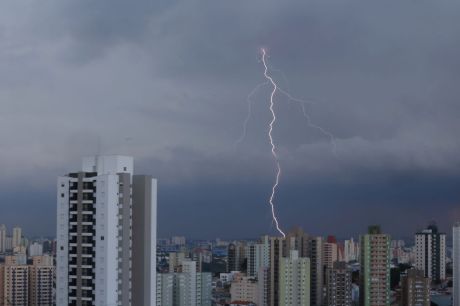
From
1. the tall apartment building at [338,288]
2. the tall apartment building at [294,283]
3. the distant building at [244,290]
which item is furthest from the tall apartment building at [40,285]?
the tall apartment building at [338,288]

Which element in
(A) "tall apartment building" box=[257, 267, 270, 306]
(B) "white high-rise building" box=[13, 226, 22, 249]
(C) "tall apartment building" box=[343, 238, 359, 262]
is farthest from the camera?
(B) "white high-rise building" box=[13, 226, 22, 249]

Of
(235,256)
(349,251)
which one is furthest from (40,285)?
(235,256)

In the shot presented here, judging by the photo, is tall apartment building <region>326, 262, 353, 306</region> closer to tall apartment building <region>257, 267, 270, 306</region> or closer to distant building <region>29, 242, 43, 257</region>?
tall apartment building <region>257, 267, 270, 306</region>

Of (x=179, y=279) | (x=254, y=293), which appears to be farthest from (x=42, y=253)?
(x=254, y=293)

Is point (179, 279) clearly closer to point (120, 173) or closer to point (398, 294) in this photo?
point (398, 294)

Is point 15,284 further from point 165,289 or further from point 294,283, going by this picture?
point 294,283

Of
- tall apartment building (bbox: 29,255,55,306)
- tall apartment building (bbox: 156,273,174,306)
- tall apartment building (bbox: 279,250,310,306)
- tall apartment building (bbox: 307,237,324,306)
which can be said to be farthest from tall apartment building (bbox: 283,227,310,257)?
tall apartment building (bbox: 29,255,55,306)

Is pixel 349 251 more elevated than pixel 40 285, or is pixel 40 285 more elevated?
pixel 349 251
